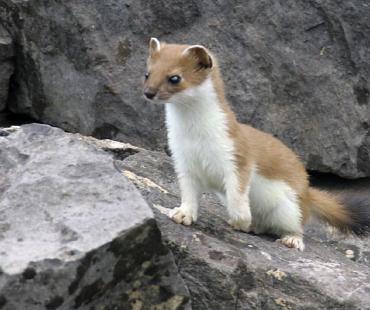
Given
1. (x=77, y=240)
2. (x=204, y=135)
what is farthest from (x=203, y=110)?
(x=77, y=240)

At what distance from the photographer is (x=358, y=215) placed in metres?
4.50

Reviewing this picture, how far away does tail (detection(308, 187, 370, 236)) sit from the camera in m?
4.49

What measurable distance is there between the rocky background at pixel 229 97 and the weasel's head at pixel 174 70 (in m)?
0.46

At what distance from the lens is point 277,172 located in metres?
4.23

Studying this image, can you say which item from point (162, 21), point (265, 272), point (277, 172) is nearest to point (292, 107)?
point (162, 21)

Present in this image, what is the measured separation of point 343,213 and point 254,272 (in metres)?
1.11

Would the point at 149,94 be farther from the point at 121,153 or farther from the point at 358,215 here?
the point at 358,215

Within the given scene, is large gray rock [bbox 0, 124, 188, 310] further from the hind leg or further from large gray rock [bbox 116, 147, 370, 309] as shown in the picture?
the hind leg

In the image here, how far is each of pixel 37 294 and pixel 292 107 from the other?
3269 millimetres

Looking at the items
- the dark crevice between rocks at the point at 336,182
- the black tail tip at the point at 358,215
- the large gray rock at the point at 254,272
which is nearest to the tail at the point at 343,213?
the black tail tip at the point at 358,215

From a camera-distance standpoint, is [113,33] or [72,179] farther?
[113,33]

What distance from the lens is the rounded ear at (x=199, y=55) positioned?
12.6 ft

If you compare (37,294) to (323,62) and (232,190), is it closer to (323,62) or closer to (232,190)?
(232,190)

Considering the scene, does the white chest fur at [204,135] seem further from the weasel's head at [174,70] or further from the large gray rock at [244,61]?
the large gray rock at [244,61]
